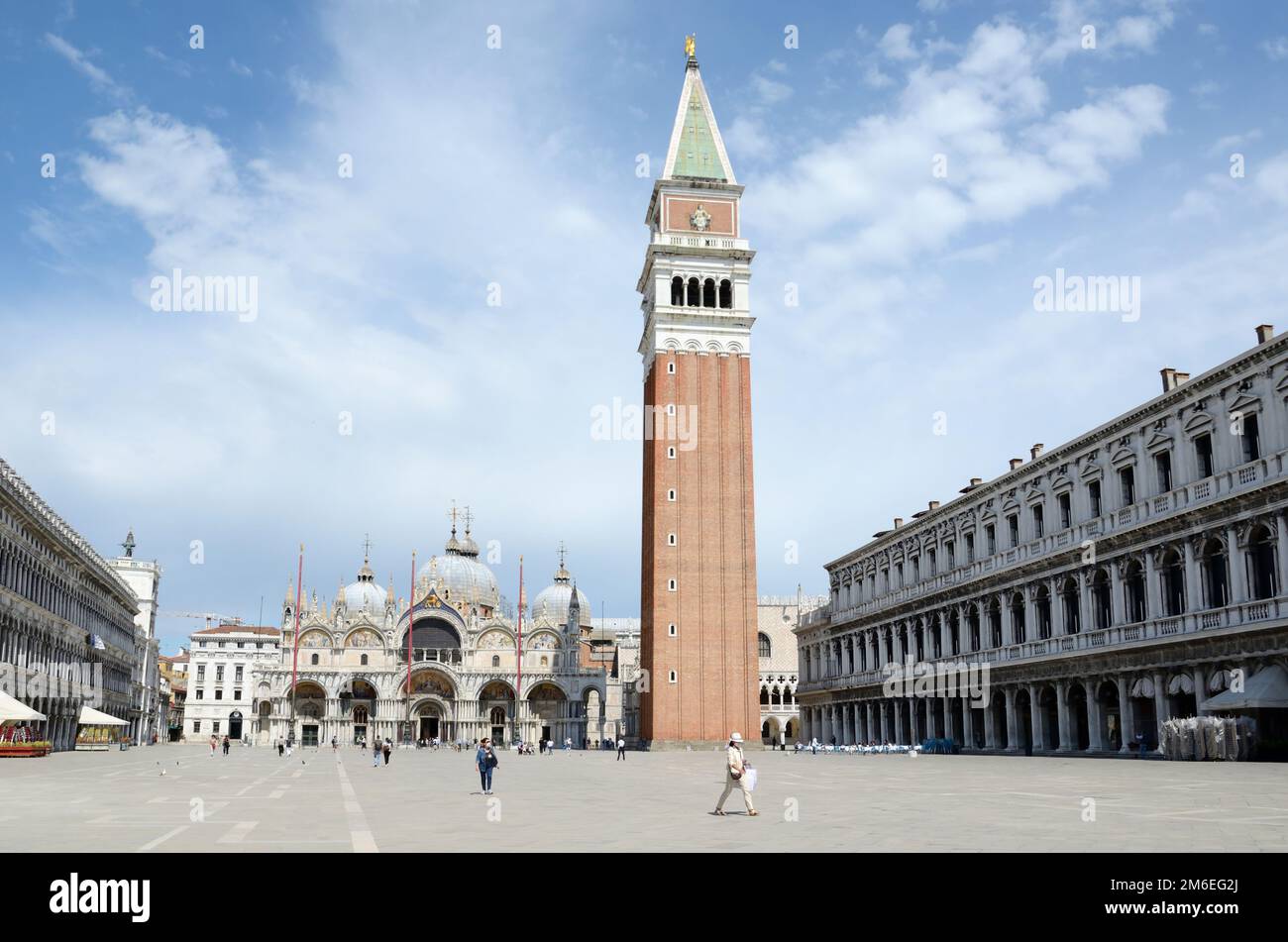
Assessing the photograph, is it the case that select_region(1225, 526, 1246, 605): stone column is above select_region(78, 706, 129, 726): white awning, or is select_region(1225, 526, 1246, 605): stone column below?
above

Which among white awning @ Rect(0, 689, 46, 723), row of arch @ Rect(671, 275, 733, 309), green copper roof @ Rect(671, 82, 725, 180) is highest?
green copper roof @ Rect(671, 82, 725, 180)

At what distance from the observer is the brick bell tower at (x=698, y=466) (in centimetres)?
7162

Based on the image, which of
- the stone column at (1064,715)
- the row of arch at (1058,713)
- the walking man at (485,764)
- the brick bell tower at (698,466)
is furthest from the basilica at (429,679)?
the walking man at (485,764)

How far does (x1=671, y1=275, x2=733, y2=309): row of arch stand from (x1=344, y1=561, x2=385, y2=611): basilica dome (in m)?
55.6

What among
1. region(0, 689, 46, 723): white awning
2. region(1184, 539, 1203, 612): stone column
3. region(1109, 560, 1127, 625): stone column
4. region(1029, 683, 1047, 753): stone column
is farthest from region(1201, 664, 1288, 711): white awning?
region(0, 689, 46, 723): white awning

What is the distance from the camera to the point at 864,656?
6800cm

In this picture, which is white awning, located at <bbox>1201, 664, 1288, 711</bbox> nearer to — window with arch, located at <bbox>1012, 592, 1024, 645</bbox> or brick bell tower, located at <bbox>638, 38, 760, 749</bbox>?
window with arch, located at <bbox>1012, 592, 1024, 645</bbox>

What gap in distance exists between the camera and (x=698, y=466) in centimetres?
7444

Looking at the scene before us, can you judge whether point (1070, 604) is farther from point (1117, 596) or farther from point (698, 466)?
point (698, 466)

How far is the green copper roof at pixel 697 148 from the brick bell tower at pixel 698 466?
9cm

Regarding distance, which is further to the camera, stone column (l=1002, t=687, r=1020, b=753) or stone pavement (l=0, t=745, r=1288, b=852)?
stone column (l=1002, t=687, r=1020, b=753)

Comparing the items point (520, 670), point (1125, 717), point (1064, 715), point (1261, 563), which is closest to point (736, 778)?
point (1261, 563)

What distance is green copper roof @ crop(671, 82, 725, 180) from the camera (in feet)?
259
